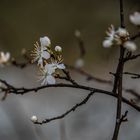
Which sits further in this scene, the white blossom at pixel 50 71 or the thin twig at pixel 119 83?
the white blossom at pixel 50 71

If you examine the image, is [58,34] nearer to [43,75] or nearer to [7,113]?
[7,113]

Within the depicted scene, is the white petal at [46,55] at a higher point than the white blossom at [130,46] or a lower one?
higher

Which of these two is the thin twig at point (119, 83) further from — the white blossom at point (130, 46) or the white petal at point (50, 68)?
the white petal at point (50, 68)

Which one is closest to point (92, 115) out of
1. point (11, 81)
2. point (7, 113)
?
point (7, 113)

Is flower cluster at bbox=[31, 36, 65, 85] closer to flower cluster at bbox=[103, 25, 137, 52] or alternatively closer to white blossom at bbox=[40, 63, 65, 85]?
white blossom at bbox=[40, 63, 65, 85]

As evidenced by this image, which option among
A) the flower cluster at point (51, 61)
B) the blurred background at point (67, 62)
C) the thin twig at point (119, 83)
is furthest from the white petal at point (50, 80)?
the blurred background at point (67, 62)

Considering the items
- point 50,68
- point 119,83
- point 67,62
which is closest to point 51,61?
point 50,68

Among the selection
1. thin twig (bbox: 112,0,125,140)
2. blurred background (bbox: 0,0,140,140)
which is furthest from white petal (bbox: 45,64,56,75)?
blurred background (bbox: 0,0,140,140)

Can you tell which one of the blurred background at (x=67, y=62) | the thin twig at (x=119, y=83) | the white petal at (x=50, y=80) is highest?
the blurred background at (x=67, y=62)

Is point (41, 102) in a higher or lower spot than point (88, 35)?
lower
